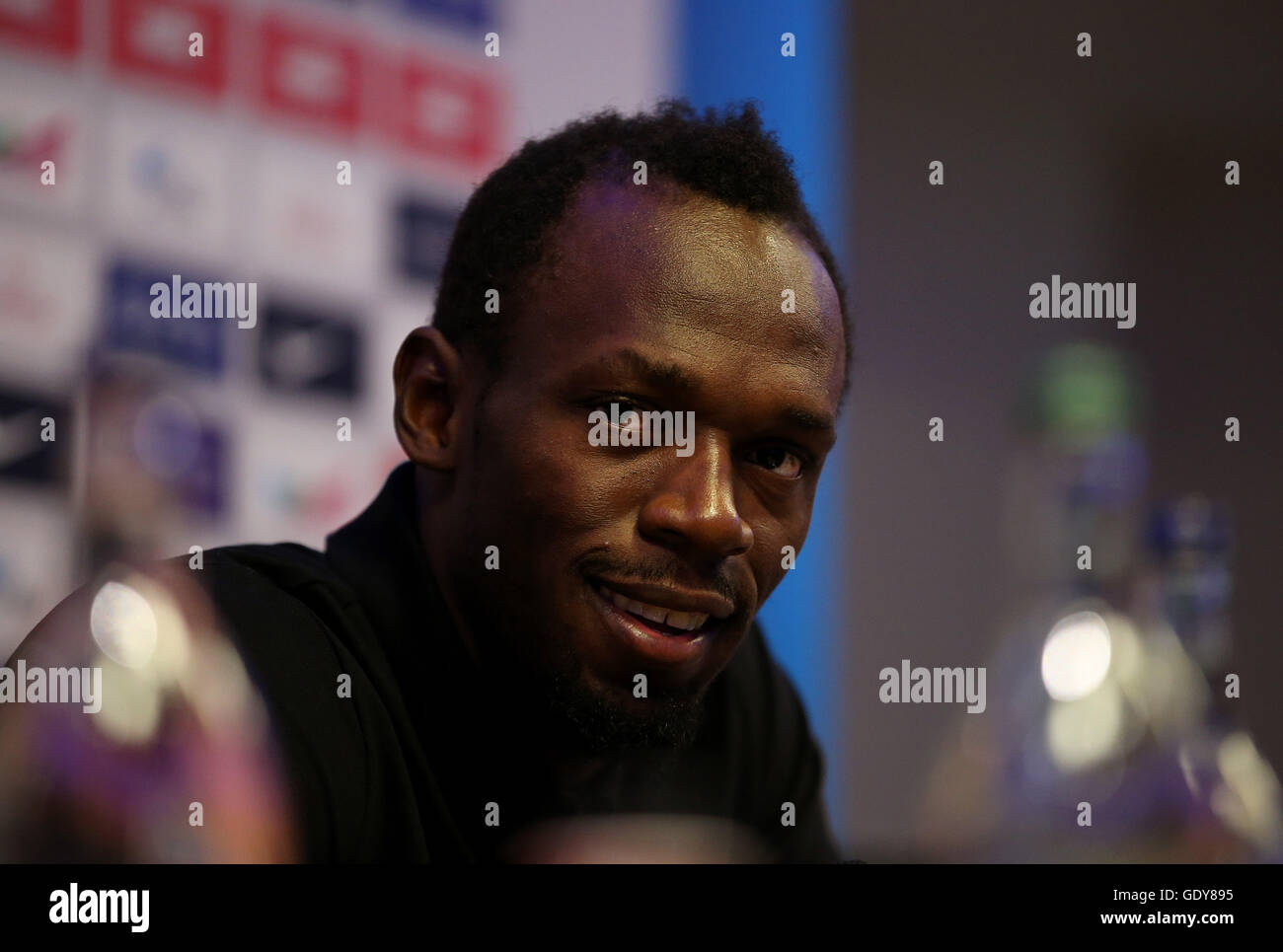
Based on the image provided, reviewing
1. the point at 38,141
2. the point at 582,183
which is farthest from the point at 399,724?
the point at 38,141

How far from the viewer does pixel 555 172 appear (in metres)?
1.47

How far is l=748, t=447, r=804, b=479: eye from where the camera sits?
1422mm

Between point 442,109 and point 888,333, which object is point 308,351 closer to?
point 442,109

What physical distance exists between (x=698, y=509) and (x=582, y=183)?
403 millimetres

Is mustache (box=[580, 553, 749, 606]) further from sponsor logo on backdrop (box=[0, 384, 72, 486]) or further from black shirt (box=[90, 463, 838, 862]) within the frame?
sponsor logo on backdrop (box=[0, 384, 72, 486])

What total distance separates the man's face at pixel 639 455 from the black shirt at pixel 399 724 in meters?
0.08

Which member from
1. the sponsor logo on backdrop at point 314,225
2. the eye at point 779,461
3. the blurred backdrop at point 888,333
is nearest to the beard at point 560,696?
the eye at point 779,461

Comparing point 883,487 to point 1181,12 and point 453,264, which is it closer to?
point 1181,12

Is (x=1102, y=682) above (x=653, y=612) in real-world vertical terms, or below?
below

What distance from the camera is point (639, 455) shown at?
1.35 m

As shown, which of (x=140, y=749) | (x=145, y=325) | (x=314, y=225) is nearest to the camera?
(x=140, y=749)

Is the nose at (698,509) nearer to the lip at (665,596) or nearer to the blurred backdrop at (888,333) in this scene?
the lip at (665,596)

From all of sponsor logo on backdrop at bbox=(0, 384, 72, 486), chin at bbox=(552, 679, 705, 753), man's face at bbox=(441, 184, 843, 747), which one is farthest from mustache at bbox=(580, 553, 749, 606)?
sponsor logo on backdrop at bbox=(0, 384, 72, 486)
